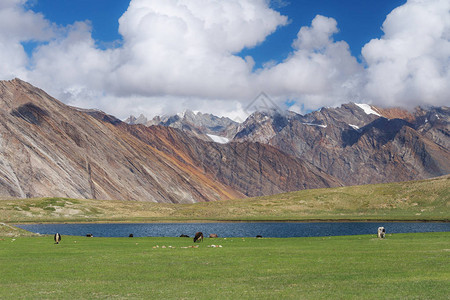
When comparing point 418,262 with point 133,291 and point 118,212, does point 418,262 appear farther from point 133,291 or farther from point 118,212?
point 118,212

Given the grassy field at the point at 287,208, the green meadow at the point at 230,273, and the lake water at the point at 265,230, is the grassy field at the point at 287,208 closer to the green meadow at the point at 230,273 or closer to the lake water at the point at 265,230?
the lake water at the point at 265,230

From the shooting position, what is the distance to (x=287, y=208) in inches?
6191

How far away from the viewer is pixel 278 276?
965 inches

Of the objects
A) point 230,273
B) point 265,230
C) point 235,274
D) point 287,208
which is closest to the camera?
point 235,274

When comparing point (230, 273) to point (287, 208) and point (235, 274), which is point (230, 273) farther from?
point (287, 208)

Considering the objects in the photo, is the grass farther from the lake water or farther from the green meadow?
the lake water

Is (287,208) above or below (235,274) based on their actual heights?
above

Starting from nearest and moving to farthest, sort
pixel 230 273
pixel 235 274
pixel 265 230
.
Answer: pixel 235 274, pixel 230 273, pixel 265 230

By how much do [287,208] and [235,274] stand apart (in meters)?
134

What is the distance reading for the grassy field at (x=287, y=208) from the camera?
137 meters

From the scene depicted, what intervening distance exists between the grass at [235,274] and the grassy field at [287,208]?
9819 centimetres

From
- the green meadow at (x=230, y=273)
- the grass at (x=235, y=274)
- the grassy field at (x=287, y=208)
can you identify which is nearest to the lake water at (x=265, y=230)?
the grassy field at (x=287, y=208)

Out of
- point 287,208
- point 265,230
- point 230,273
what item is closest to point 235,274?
point 230,273

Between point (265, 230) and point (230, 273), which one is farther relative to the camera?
point (265, 230)
